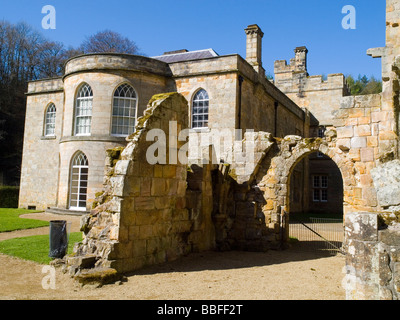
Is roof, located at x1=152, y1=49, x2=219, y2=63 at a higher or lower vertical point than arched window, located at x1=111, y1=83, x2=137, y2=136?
higher

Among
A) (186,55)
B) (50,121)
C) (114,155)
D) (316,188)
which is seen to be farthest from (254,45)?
(316,188)

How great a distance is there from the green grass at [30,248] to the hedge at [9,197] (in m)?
13.7

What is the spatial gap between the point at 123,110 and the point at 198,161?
8.62 m

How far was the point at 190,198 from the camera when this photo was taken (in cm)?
944

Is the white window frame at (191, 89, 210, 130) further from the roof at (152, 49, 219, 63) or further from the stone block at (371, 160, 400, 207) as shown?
the stone block at (371, 160, 400, 207)

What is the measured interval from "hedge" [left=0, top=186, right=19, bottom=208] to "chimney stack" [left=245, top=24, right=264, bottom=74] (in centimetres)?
1674

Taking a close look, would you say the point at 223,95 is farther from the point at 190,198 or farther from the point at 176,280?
the point at 176,280

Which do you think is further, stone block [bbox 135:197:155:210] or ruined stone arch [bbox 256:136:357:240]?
ruined stone arch [bbox 256:136:357:240]

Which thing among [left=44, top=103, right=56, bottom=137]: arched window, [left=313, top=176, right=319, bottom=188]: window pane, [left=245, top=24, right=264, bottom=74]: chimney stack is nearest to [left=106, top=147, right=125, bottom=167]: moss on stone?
[left=245, top=24, right=264, bottom=74]: chimney stack

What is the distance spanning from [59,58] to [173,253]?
3446cm

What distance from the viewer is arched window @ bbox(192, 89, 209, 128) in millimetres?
16953

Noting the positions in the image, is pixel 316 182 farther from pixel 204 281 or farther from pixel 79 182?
pixel 204 281

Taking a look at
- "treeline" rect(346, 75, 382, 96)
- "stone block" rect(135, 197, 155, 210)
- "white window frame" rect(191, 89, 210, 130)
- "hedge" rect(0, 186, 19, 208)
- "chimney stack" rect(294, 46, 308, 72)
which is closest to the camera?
"stone block" rect(135, 197, 155, 210)

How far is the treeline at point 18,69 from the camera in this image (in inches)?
1171
